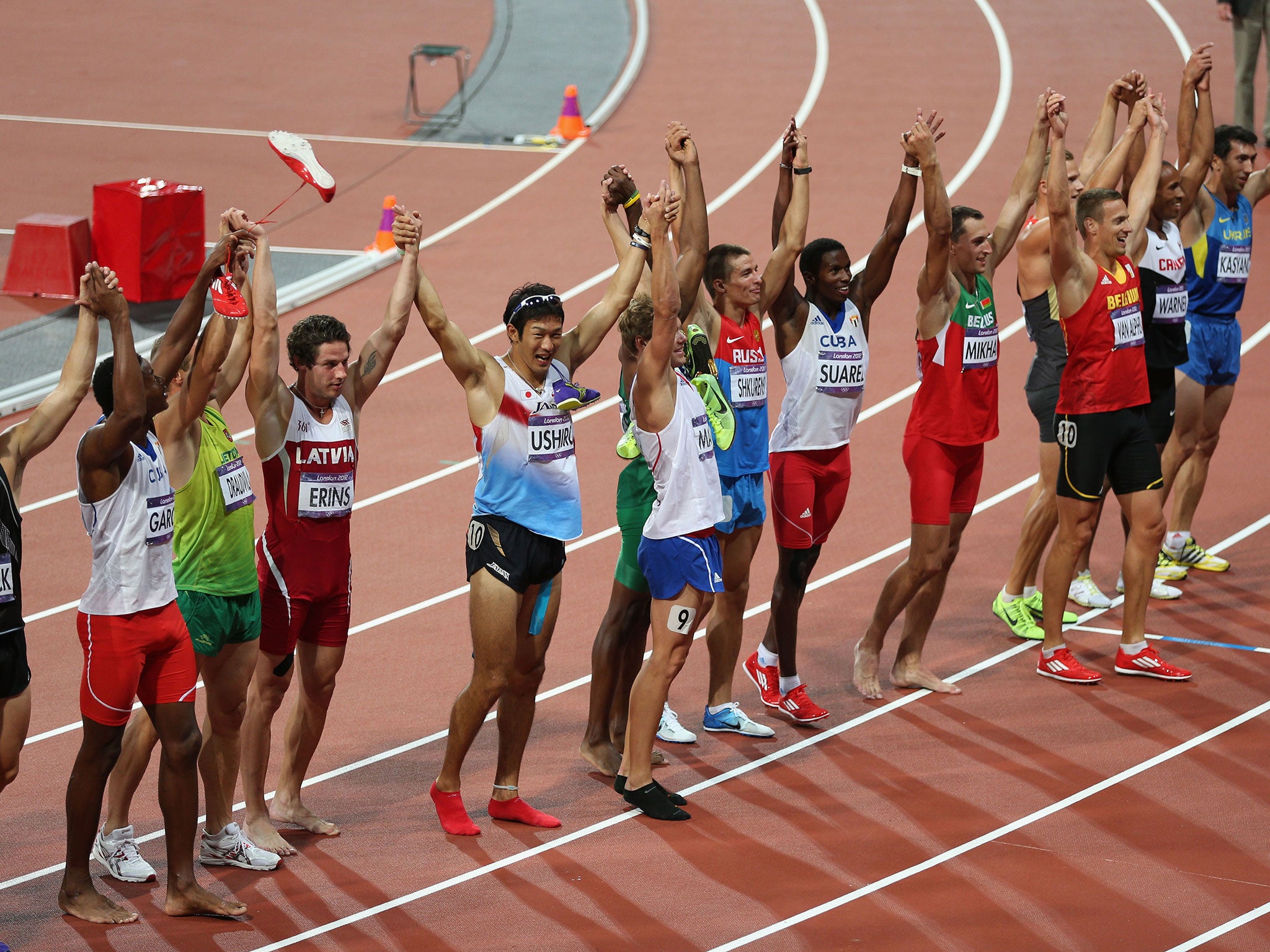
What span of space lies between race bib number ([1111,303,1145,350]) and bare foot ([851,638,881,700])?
2.03 meters

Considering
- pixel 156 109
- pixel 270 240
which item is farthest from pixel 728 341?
pixel 156 109

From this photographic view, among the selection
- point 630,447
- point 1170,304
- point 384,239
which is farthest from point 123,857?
point 384,239

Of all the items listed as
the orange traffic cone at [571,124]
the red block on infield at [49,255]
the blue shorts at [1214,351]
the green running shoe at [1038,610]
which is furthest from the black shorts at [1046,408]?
the orange traffic cone at [571,124]

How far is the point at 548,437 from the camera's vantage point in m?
6.61

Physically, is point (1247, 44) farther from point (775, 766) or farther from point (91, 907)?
point (91, 907)

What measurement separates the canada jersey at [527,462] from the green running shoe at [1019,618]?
11.4 feet

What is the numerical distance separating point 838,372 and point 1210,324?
3.24m

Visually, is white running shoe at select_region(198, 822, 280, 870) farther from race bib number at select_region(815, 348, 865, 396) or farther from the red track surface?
race bib number at select_region(815, 348, 865, 396)

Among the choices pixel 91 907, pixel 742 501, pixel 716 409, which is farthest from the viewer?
pixel 742 501

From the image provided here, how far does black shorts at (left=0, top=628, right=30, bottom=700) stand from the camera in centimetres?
552

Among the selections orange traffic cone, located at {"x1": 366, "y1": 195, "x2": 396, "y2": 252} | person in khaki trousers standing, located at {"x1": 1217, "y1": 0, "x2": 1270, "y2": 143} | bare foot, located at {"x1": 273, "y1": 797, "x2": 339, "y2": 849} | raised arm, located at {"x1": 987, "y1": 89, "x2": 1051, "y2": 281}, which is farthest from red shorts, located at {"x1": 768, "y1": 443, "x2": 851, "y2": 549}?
person in khaki trousers standing, located at {"x1": 1217, "y1": 0, "x2": 1270, "y2": 143}

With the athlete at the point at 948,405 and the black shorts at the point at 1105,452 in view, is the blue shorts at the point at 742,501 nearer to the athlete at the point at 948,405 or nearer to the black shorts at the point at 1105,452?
the athlete at the point at 948,405

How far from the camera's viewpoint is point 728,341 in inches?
299

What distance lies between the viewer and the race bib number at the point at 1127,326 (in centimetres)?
817
